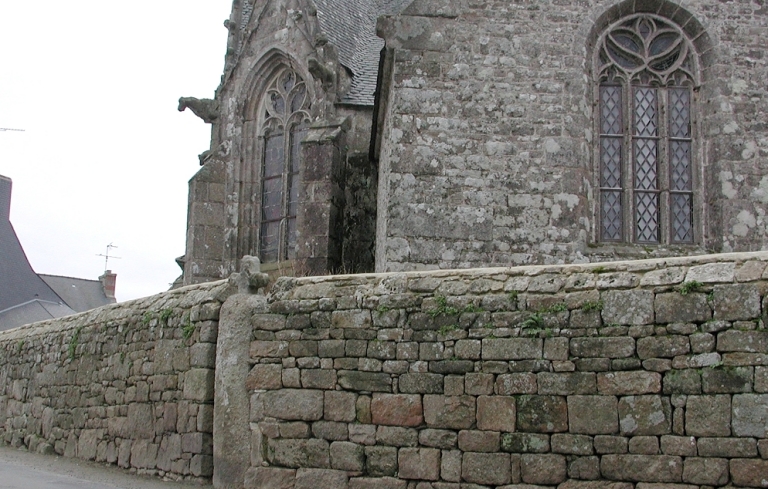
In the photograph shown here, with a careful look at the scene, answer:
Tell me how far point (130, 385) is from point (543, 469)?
16.8ft

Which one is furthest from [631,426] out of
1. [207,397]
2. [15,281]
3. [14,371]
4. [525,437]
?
[15,281]

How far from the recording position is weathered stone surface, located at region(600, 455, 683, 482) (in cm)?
572

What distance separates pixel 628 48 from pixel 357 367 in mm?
6874

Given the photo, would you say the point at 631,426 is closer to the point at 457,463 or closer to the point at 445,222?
the point at 457,463

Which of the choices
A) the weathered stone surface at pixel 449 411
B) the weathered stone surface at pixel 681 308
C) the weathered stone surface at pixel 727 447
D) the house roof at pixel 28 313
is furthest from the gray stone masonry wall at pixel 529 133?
the house roof at pixel 28 313

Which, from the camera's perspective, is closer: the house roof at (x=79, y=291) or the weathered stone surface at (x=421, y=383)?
the weathered stone surface at (x=421, y=383)

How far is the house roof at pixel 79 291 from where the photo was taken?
108ft

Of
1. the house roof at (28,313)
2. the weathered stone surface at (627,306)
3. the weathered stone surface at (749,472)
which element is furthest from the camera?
the house roof at (28,313)

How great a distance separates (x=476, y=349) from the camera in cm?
653

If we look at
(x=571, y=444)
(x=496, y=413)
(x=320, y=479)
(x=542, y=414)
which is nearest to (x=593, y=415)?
(x=571, y=444)

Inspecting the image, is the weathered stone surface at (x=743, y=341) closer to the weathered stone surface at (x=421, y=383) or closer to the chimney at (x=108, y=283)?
the weathered stone surface at (x=421, y=383)

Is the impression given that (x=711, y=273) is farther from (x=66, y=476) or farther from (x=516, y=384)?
(x=66, y=476)

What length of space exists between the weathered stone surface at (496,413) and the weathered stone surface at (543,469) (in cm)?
26

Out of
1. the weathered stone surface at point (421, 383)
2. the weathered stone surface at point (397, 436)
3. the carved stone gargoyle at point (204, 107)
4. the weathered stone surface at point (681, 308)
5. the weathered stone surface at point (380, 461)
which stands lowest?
the weathered stone surface at point (380, 461)
